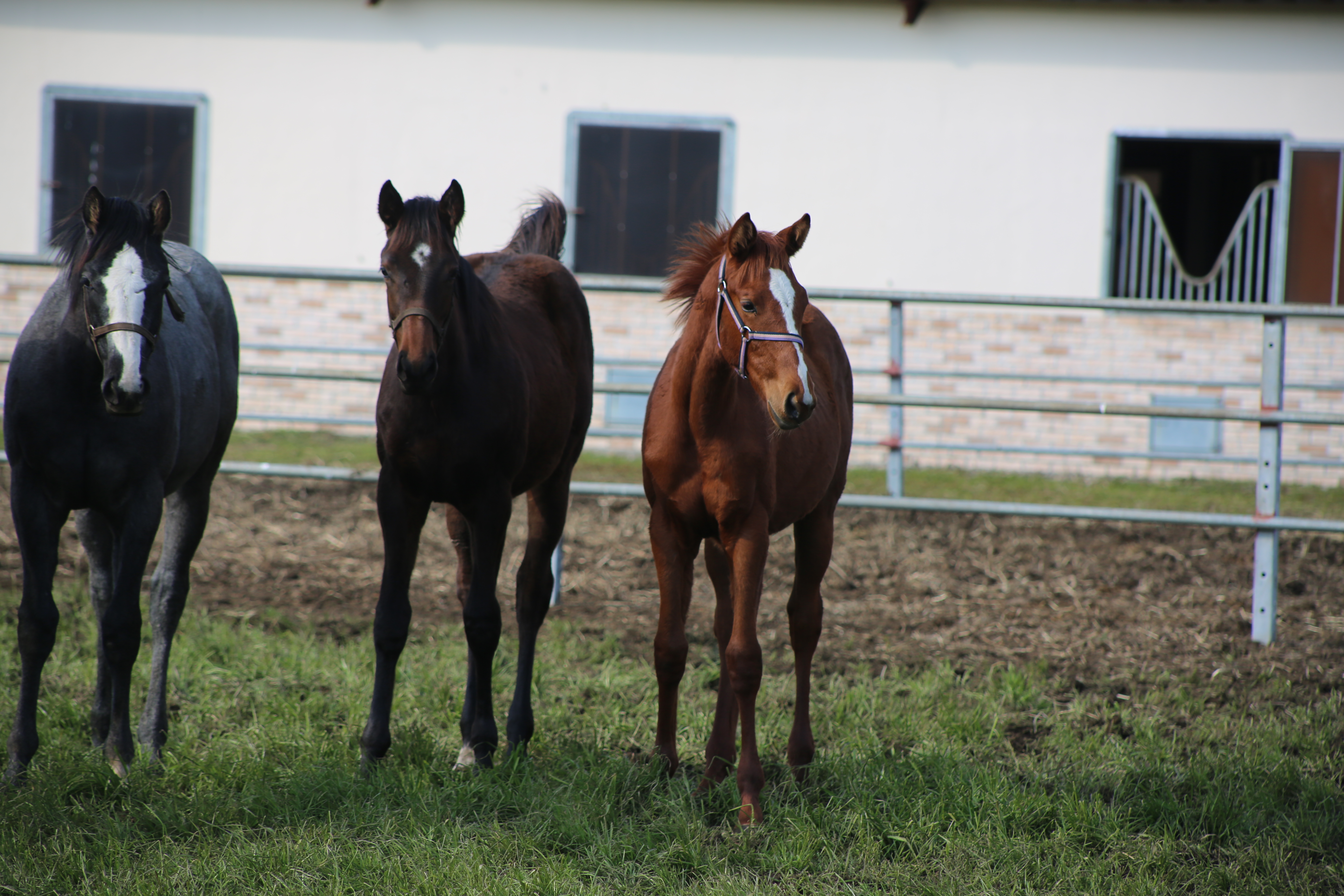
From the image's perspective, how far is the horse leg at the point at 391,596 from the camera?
141 inches

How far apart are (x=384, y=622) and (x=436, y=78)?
8076 mm

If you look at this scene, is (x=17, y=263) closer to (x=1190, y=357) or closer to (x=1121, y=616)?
(x=1121, y=616)

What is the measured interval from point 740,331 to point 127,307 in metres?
1.85

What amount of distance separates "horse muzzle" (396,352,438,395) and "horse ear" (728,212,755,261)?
956 millimetres

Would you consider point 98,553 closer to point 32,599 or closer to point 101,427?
point 32,599

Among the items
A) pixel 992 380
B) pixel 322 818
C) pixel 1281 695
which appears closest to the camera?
pixel 322 818

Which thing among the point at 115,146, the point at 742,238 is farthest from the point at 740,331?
the point at 115,146

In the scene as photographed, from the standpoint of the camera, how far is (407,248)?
3.32 metres

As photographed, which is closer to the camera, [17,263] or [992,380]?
[17,263]

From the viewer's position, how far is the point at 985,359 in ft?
33.8

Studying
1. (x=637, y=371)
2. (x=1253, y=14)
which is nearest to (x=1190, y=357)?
(x=1253, y=14)

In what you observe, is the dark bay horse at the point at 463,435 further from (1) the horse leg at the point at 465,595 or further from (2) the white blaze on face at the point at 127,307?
(2) the white blaze on face at the point at 127,307

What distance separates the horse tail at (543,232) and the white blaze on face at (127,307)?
1779 mm

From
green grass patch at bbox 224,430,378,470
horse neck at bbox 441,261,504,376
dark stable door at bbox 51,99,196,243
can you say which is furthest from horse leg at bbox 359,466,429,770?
dark stable door at bbox 51,99,196,243
